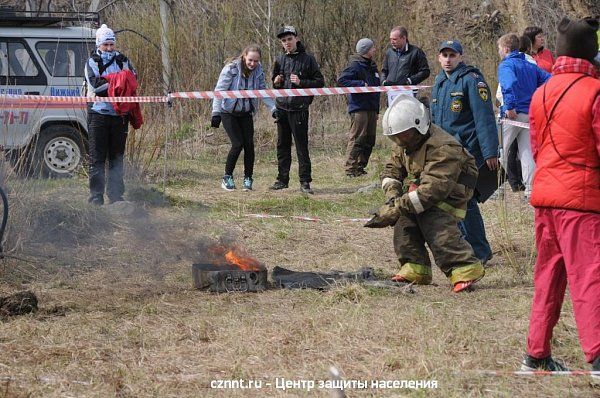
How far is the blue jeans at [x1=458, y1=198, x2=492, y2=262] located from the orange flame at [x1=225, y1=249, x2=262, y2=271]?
1808 millimetres

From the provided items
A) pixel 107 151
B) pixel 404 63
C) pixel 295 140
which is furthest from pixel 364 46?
pixel 107 151

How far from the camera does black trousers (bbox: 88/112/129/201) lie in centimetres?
1064

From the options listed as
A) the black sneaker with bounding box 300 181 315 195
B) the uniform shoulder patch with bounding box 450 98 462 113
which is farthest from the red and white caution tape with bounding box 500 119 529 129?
the uniform shoulder patch with bounding box 450 98 462 113

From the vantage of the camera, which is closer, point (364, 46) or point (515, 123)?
point (515, 123)

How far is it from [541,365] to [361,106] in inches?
375

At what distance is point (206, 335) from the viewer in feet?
19.1

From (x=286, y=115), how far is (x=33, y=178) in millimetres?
4700

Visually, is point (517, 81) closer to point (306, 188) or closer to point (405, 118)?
point (306, 188)

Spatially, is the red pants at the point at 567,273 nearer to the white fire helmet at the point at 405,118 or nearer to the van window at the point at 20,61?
the white fire helmet at the point at 405,118

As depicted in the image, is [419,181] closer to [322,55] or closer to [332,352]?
[332,352]

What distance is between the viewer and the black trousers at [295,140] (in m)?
12.2

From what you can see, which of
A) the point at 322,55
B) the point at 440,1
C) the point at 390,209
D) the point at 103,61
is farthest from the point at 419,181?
the point at 440,1

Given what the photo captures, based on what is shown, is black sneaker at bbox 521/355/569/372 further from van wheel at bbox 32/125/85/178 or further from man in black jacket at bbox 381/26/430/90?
van wheel at bbox 32/125/85/178

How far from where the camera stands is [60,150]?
1364 centimetres
